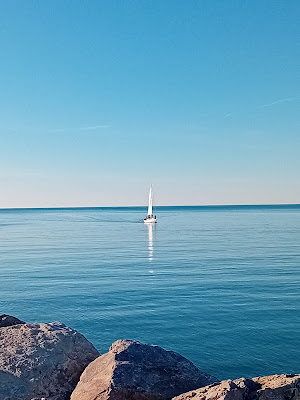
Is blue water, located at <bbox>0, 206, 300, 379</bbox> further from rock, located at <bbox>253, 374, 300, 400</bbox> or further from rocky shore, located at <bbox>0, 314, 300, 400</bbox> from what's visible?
rock, located at <bbox>253, 374, 300, 400</bbox>

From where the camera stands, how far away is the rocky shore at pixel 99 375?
21.8ft

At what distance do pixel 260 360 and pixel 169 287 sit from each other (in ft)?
34.0

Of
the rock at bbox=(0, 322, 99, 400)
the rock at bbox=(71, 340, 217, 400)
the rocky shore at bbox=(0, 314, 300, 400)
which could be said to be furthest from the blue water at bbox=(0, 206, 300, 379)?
the rock at bbox=(0, 322, 99, 400)

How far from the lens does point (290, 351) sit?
44.5ft

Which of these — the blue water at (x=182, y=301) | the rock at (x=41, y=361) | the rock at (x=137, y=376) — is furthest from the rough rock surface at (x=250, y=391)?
the blue water at (x=182, y=301)

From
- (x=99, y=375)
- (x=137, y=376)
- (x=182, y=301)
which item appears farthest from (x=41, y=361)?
(x=182, y=301)

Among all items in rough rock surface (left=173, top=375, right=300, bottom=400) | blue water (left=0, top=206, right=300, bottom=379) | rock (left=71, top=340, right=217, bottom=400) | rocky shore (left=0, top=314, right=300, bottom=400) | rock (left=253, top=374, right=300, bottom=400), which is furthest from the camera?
blue water (left=0, top=206, right=300, bottom=379)

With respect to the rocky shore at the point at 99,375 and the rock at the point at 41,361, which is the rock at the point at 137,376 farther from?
the rock at the point at 41,361

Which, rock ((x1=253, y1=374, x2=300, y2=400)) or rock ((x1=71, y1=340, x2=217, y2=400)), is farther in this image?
rock ((x1=71, y1=340, x2=217, y2=400))

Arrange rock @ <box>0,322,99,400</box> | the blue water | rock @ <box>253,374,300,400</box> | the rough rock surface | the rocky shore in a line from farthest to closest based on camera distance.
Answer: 1. the blue water
2. rock @ <box>0,322,99,400</box>
3. the rocky shore
4. rock @ <box>253,374,300,400</box>
5. the rough rock surface

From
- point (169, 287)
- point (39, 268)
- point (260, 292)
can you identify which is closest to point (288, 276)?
point (260, 292)

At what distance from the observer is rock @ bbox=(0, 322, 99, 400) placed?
7680mm

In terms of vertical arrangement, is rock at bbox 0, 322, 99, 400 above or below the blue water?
above

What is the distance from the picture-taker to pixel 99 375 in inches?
302
